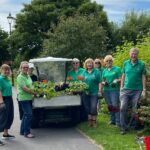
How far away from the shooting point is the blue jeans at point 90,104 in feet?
42.2

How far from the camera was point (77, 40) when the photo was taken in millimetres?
30453

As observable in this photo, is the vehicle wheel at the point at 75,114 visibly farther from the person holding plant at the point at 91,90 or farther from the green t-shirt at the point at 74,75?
the green t-shirt at the point at 74,75

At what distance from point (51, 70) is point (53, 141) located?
3311 millimetres

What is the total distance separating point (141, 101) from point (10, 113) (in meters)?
3.05

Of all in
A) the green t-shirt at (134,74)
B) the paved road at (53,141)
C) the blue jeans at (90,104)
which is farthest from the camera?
the blue jeans at (90,104)

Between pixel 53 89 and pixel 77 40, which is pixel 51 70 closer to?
pixel 53 89

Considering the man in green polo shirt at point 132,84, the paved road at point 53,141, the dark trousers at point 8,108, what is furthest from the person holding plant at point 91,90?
the dark trousers at point 8,108

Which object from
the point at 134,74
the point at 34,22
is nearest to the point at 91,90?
the point at 134,74

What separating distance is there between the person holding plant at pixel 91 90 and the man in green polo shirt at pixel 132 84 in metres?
1.37

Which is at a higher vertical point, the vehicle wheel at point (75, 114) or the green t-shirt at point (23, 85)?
the green t-shirt at point (23, 85)

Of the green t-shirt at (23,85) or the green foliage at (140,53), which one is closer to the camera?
the green t-shirt at (23,85)


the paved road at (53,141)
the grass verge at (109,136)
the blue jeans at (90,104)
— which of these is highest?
the blue jeans at (90,104)

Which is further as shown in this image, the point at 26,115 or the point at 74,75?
the point at 74,75

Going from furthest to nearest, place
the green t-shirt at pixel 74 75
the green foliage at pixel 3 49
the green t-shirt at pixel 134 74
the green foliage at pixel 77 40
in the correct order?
the green foliage at pixel 3 49
the green foliage at pixel 77 40
the green t-shirt at pixel 74 75
the green t-shirt at pixel 134 74
